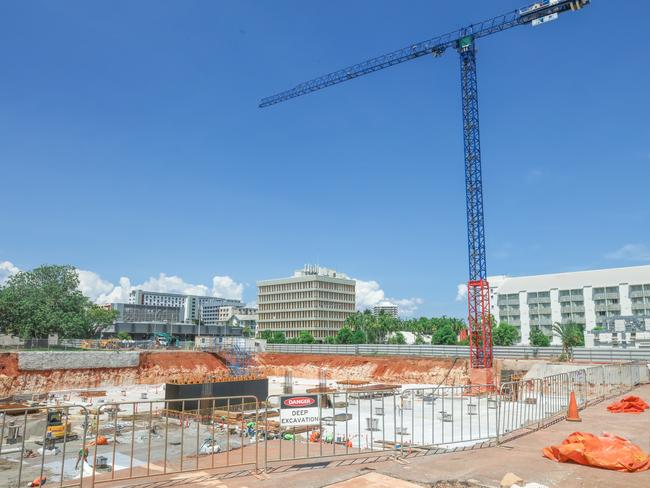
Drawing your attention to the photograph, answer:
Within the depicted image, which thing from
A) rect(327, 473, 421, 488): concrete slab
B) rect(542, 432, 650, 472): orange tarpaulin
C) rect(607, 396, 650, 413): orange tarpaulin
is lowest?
rect(607, 396, 650, 413): orange tarpaulin

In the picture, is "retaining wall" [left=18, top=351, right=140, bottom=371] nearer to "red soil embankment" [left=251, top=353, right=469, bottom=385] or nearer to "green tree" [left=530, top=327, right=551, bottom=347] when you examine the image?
"red soil embankment" [left=251, top=353, right=469, bottom=385]

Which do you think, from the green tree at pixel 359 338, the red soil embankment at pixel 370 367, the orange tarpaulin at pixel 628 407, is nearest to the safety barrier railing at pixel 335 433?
the orange tarpaulin at pixel 628 407

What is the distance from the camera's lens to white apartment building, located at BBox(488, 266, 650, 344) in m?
89.2

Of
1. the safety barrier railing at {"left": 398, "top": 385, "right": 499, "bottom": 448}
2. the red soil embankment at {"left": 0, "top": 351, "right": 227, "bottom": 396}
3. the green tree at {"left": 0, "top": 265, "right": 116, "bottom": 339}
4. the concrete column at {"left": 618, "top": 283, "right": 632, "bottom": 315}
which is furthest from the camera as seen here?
the concrete column at {"left": 618, "top": 283, "right": 632, "bottom": 315}

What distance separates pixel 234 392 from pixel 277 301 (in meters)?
117

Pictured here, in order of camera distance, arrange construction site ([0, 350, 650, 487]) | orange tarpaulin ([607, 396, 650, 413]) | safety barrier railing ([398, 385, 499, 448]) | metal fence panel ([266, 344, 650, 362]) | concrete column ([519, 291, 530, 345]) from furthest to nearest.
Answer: concrete column ([519, 291, 530, 345]) → metal fence panel ([266, 344, 650, 362]) → orange tarpaulin ([607, 396, 650, 413]) → safety barrier railing ([398, 385, 499, 448]) → construction site ([0, 350, 650, 487])

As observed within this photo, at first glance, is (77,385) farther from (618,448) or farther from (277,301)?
(277,301)

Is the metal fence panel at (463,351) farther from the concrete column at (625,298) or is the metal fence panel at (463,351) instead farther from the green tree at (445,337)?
the concrete column at (625,298)

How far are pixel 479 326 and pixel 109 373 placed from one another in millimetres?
36910

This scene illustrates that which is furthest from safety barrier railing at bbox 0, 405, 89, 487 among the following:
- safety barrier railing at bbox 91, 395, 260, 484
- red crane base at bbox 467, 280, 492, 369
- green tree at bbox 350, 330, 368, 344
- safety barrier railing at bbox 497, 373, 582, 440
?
green tree at bbox 350, 330, 368, 344

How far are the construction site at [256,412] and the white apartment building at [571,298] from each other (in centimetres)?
5933

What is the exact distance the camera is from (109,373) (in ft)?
160

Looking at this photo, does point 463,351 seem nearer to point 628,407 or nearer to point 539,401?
point 628,407

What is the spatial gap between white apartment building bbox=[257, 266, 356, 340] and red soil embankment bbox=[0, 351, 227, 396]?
81244mm
